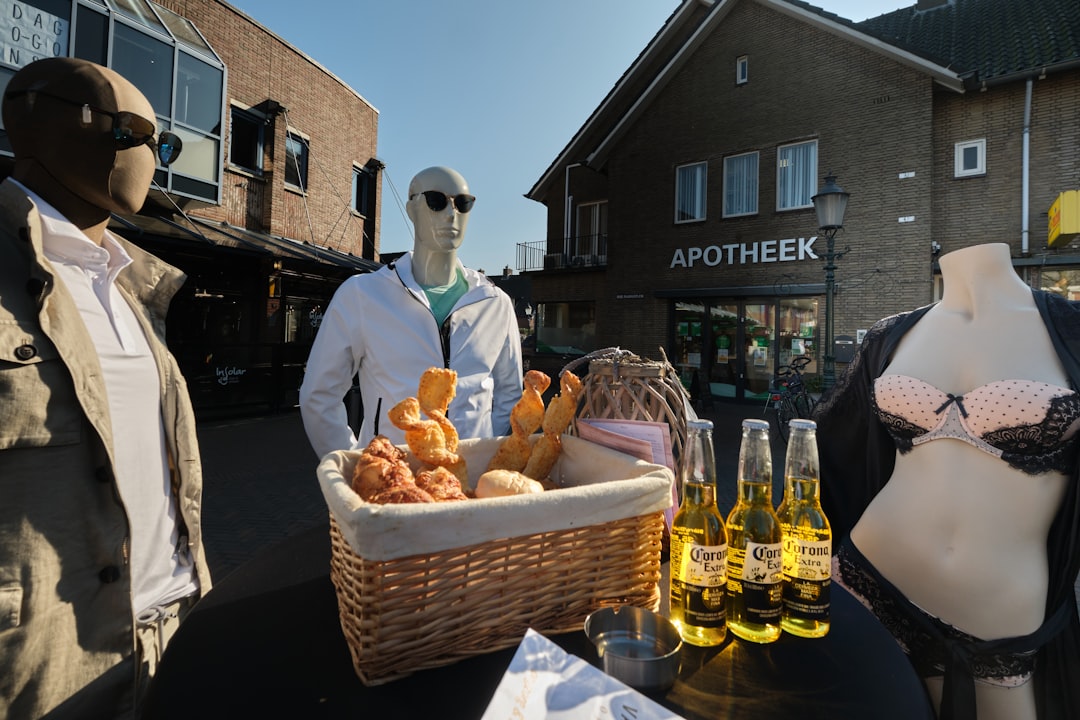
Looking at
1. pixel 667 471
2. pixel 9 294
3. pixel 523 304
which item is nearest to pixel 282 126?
pixel 523 304

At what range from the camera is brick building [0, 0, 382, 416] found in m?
7.76

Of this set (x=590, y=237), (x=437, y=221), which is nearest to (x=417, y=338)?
(x=437, y=221)

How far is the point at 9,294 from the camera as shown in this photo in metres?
1.04

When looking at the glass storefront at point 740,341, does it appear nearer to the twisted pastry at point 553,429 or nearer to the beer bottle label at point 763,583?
the twisted pastry at point 553,429

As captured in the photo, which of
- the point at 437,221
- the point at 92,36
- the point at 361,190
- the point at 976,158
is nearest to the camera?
the point at 437,221

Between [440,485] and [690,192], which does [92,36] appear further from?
[690,192]

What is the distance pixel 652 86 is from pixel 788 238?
5.55 metres

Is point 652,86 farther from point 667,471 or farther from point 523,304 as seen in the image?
point 667,471

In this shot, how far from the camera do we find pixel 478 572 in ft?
2.73

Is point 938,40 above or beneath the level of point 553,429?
above

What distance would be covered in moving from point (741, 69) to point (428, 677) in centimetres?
1489

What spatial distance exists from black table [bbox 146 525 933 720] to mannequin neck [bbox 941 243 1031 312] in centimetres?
106

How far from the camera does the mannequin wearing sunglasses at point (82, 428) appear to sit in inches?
39.3

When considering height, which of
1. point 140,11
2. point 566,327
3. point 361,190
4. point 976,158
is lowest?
point 566,327
